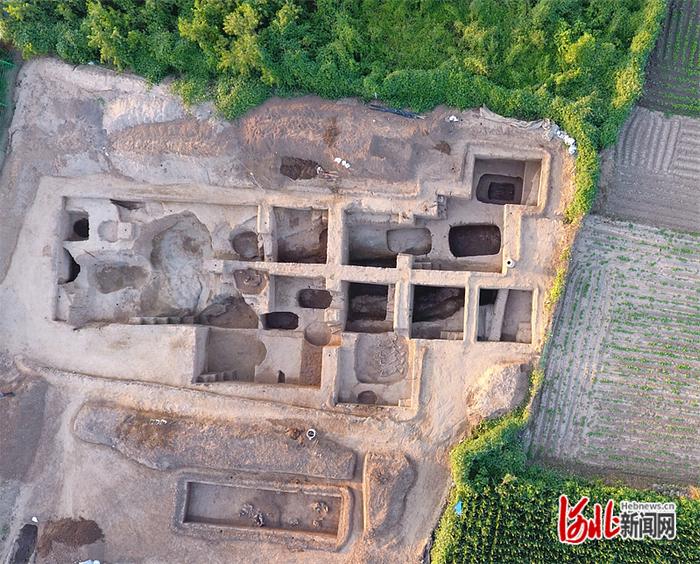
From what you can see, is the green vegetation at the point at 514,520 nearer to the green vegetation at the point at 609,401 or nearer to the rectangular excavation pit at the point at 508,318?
the green vegetation at the point at 609,401

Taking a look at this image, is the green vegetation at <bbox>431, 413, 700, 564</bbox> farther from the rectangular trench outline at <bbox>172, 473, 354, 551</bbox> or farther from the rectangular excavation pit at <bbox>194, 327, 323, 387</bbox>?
the rectangular excavation pit at <bbox>194, 327, 323, 387</bbox>

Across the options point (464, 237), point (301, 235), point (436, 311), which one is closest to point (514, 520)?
point (436, 311)

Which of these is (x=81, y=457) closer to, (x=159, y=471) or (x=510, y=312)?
(x=159, y=471)

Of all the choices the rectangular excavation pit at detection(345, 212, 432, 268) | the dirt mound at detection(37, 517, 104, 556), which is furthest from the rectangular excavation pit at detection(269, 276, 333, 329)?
the dirt mound at detection(37, 517, 104, 556)

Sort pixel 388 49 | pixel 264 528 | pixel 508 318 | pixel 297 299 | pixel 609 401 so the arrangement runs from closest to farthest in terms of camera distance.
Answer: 1. pixel 264 528
2. pixel 609 401
3. pixel 388 49
4. pixel 508 318
5. pixel 297 299

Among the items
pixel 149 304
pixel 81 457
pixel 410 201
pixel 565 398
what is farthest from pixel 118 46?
pixel 565 398

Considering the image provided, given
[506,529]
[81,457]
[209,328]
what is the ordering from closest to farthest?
[506,529]
[81,457]
[209,328]

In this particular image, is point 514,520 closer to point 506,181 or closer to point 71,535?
point 506,181
